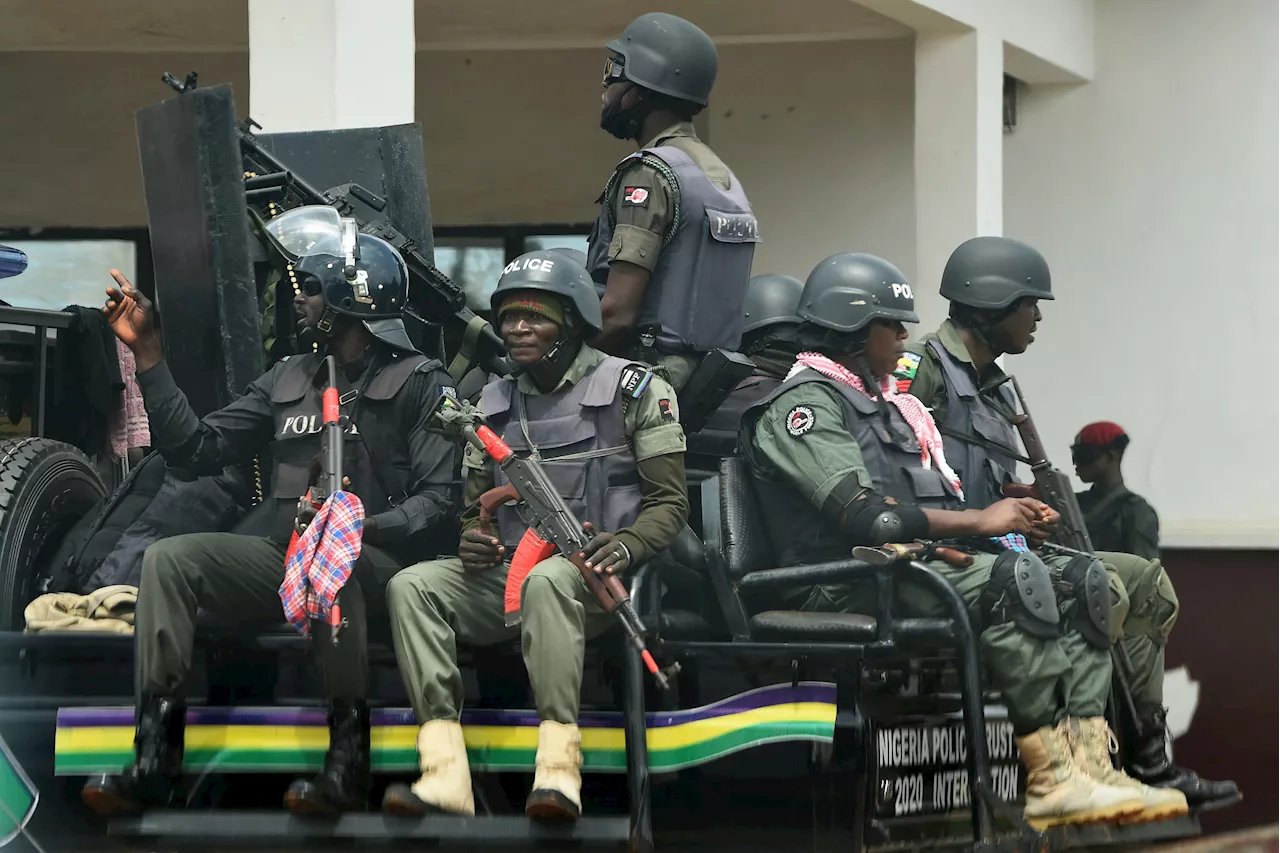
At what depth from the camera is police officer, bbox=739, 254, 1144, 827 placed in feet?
15.7

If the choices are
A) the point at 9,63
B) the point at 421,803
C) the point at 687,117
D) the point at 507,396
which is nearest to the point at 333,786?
the point at 421,803

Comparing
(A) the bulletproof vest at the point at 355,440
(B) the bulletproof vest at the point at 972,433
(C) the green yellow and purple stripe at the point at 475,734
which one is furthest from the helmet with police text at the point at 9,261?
(B) the bulletproof vest at the point at 972,433

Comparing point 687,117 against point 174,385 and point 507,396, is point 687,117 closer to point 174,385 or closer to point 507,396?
point 507,396

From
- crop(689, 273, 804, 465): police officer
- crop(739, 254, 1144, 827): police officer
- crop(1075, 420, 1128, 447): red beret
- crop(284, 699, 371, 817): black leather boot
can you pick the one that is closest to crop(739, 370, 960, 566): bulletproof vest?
crop(739, 254, 1144, 827): police officer

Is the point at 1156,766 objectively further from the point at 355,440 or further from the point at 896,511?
the point at 355,440

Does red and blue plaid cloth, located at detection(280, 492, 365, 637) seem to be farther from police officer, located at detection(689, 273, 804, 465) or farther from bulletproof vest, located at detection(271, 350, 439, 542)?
police officer, located at detection(689, 273, 804, 465)

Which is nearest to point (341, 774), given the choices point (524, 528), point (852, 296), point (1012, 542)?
point (524, 528)

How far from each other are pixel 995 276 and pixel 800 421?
1.09 metres

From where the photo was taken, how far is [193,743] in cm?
450

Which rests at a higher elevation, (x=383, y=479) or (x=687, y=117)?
(x=687, y=117)

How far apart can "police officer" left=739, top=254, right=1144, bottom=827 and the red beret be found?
3.73 m

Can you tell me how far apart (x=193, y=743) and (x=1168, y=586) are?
9.51 ft

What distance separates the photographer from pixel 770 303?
19.5 ft

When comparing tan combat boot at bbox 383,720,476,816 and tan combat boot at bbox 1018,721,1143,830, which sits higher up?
tan combat boot at bbox 383,720,476,816
